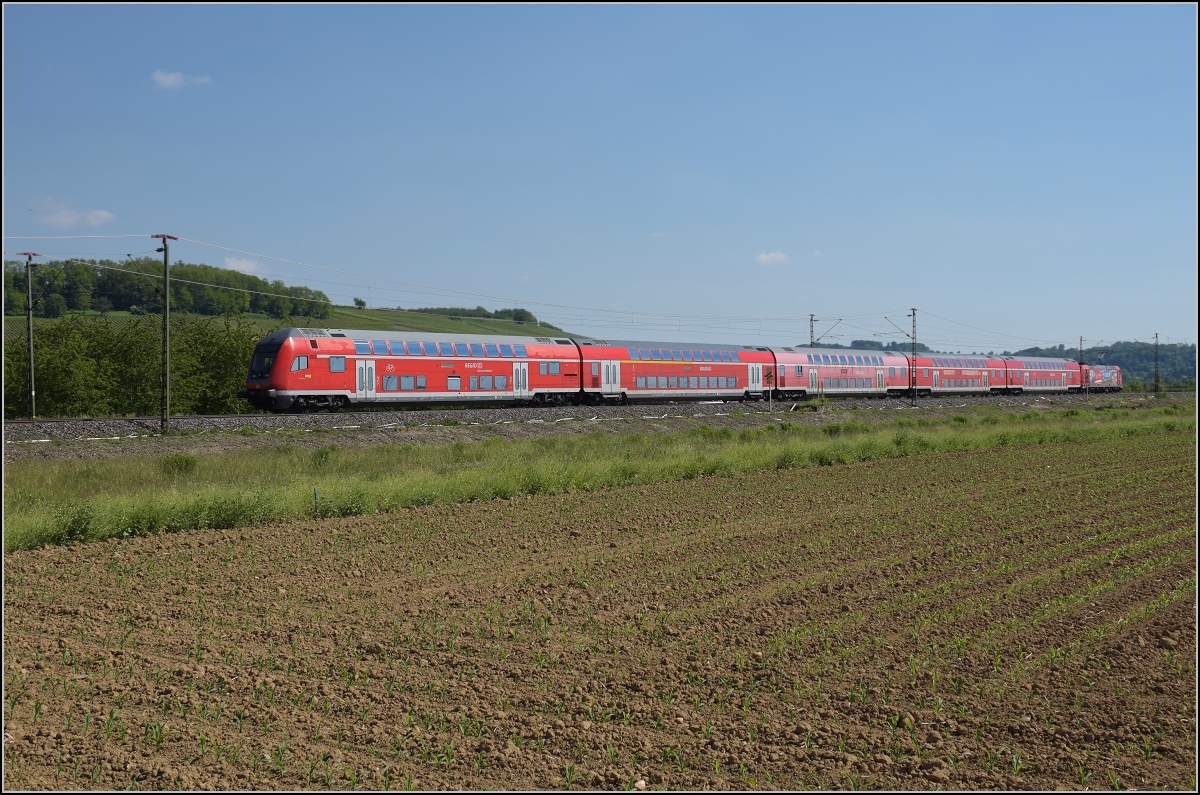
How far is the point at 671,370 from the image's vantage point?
52.2 m

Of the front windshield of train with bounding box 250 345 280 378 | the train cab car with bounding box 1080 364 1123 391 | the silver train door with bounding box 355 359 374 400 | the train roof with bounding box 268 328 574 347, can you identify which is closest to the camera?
the front windshield of train with bounding box 250 345 280 378

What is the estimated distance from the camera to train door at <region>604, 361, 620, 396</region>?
48.6 metres

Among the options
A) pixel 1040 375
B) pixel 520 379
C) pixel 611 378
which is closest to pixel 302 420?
pixel 520 379

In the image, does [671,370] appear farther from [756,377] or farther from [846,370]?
[846,370]

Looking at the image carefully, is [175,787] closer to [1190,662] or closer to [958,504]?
[1190,662]

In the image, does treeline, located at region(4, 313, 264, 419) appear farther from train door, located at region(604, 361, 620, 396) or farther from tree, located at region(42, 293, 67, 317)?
train door, located at region(604, 361, 620, 396)

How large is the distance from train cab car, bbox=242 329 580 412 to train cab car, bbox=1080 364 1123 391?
69.7 meters

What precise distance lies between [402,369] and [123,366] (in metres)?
21.5

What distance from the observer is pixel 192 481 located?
68.1 ft

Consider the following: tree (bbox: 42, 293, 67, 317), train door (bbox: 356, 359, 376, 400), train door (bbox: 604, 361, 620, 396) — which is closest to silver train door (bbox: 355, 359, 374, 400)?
train door (bbox: 356, 359, 376, 400)

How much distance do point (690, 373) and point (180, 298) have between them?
164 feet

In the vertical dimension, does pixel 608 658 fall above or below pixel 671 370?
below

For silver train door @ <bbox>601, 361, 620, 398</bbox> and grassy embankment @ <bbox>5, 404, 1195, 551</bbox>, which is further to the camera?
silver train door @ <bbox>601, 361, 620, 398</bbox>

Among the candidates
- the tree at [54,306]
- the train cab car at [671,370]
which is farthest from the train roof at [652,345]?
the tree at [54,306]
